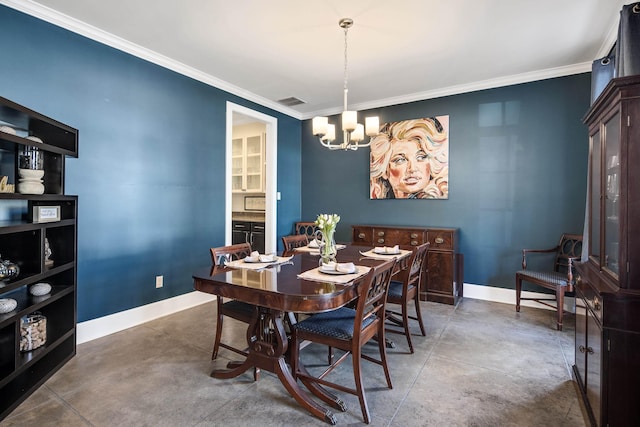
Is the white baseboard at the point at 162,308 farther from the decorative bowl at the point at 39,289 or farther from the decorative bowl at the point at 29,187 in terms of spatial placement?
the decorative bowl at the point at 29,187

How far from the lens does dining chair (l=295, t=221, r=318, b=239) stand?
523 cm

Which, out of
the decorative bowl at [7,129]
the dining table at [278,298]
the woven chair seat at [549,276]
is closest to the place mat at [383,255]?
the dining table at [278,298]

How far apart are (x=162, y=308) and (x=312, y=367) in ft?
6.29

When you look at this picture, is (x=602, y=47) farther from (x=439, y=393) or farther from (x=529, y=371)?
(x=439, y=393)

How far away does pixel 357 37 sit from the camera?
2.97 metres

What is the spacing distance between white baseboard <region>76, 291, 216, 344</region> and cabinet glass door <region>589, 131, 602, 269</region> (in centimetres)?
367

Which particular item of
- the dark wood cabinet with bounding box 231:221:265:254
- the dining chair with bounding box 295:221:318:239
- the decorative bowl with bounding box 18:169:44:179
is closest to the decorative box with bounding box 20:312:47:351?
the decorative bowl with bounding box 18:169:44:179

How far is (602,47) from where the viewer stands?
10.2 ft

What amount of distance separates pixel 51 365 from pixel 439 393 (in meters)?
2.63

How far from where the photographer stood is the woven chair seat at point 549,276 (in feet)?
10.6

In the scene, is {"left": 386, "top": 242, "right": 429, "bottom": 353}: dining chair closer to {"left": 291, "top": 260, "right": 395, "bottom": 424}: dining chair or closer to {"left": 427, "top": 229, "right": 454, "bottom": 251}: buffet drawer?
{"left": 291, "top": 260, "right": 395, "bottom": 424}: dining chair

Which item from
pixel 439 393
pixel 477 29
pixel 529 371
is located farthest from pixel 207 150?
pixel 529 371

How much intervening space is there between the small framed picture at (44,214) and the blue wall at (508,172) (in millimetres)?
3754

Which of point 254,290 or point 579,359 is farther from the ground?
point 254,290
